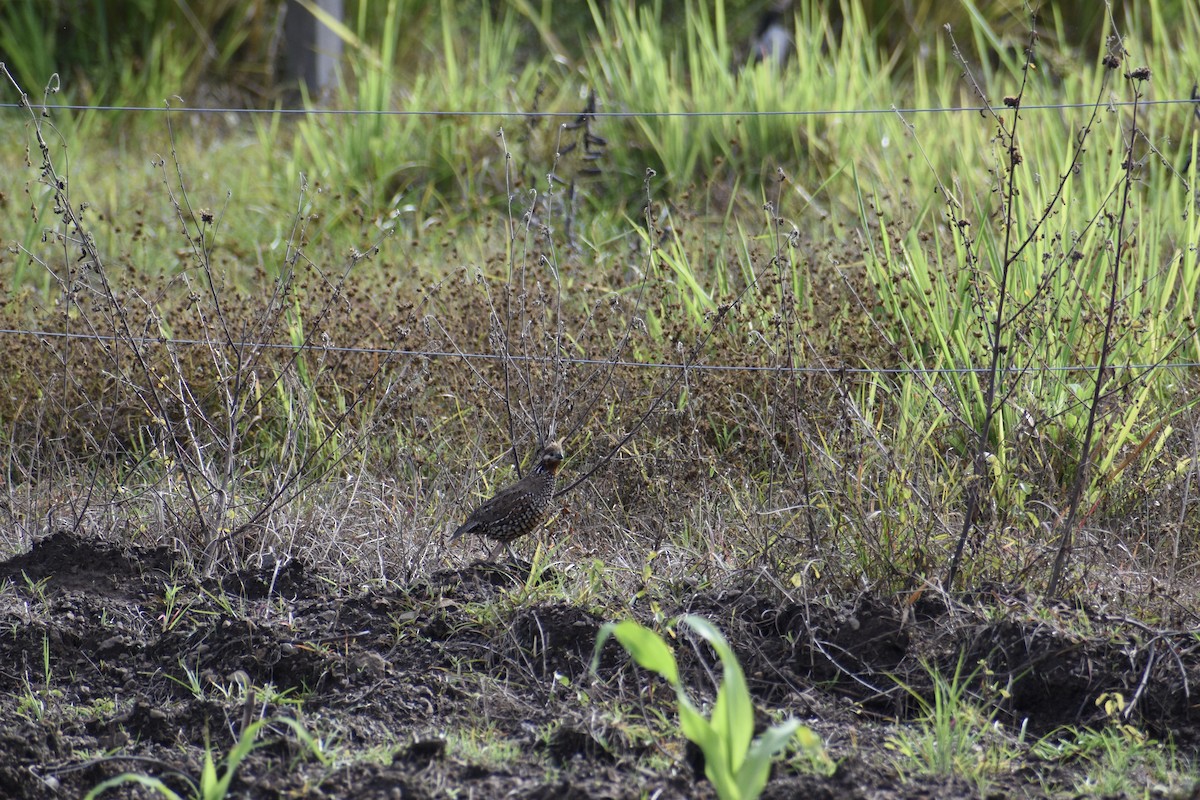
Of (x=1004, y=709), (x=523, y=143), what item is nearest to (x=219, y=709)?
(x=1004, y=709)

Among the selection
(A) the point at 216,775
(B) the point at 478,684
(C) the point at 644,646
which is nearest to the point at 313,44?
(B) the point at 478,684

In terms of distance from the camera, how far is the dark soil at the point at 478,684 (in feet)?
9.33

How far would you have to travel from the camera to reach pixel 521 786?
2.80 m

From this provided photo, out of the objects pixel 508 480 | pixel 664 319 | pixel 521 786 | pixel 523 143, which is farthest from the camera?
pixel 523 143

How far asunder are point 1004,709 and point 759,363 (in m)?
1.87

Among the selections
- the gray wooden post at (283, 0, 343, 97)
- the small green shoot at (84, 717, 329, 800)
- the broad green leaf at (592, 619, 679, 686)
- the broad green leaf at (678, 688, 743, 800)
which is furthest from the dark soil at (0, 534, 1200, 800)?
the gray wooden post at (283, 0, 343, 97)

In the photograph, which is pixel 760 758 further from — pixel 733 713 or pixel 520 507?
pixel 520 507

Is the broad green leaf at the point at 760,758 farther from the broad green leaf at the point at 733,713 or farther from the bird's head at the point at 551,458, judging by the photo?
the bird's head at the point at 551,458

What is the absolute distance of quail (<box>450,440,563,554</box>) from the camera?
150 inches

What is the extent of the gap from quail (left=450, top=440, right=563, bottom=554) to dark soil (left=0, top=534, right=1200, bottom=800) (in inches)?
6.7

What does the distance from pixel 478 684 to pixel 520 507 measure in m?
0.66

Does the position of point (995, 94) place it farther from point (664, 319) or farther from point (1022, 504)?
point (1022, 504)

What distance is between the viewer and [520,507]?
Result: 3.82m

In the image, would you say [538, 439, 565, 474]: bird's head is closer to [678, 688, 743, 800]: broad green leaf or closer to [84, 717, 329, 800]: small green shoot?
[84, 717, 329, 800]: small green shoot
